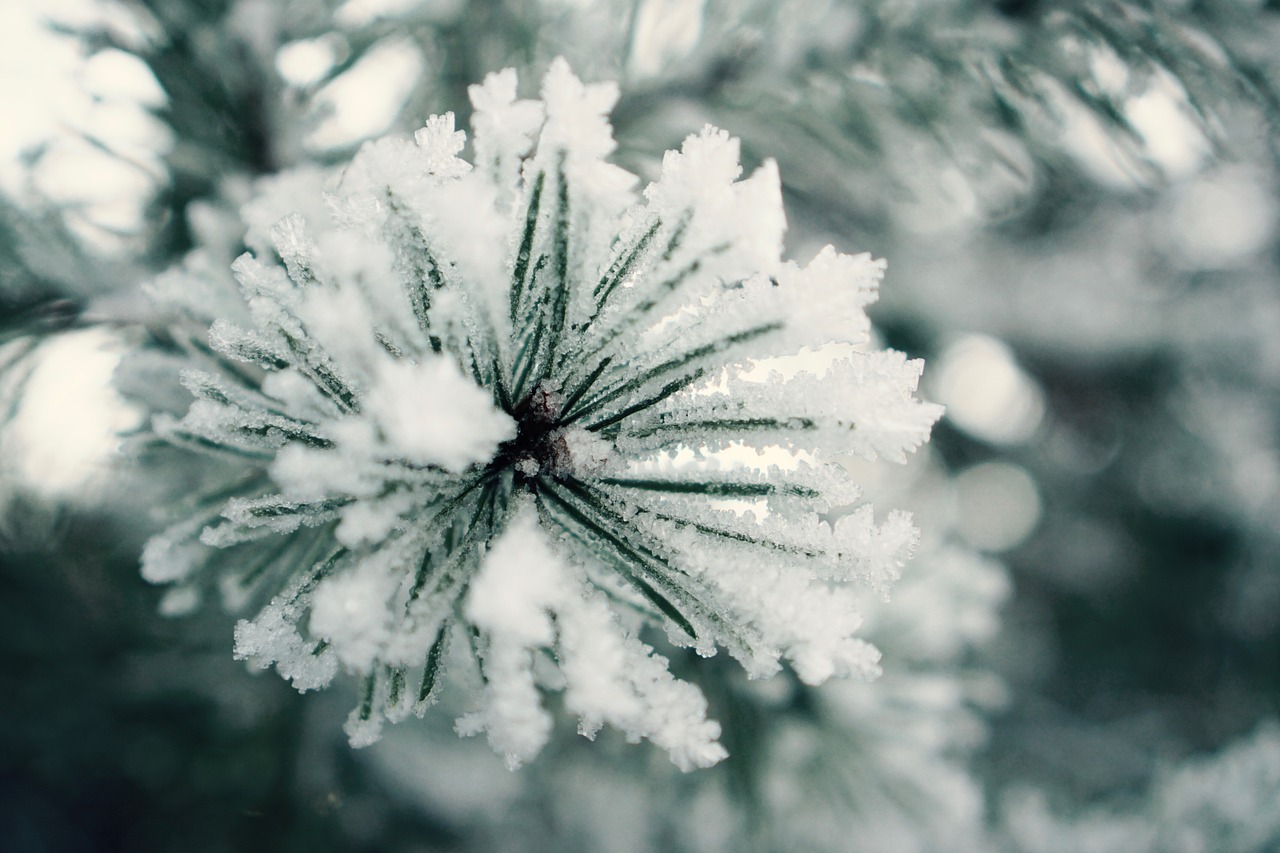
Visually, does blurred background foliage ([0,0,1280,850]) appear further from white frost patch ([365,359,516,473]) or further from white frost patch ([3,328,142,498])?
white frost patch ([365,359,516,473])

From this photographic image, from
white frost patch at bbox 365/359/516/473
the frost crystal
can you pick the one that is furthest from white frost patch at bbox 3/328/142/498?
white frost patch at bbox 365/359/516/473

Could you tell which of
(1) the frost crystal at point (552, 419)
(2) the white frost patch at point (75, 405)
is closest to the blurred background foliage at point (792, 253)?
(2) the white frost patch at point (75, 405)

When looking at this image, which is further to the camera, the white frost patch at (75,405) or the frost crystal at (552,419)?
the white frost patch at (75,405)

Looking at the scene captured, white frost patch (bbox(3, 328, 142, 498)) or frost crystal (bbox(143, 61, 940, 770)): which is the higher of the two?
frost crystal (bbox(143, 61, 940, 770))

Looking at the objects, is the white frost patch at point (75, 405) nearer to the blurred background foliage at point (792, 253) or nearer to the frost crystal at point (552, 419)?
the blurred background foliage at point (792, 253)

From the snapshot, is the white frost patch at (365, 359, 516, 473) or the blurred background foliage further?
the blurred background foliage

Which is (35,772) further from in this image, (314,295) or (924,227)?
(924,227)

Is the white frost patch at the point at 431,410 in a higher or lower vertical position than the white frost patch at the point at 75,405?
higher
